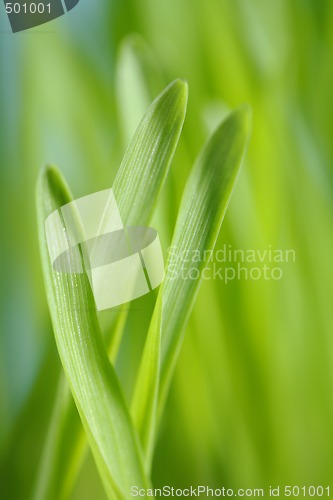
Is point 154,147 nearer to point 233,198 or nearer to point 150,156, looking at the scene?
point 150,156

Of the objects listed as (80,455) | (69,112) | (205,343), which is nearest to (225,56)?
(69,112)

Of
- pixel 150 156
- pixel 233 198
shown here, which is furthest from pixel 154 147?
pixel 233 198

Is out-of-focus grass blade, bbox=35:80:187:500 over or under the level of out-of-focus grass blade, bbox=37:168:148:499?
over

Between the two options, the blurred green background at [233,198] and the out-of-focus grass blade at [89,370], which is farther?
the blurred green background at [233,198]

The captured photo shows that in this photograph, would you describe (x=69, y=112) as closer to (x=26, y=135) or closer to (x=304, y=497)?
(x=26, y=135)

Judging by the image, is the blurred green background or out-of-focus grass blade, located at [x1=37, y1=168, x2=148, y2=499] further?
the blurred green background
